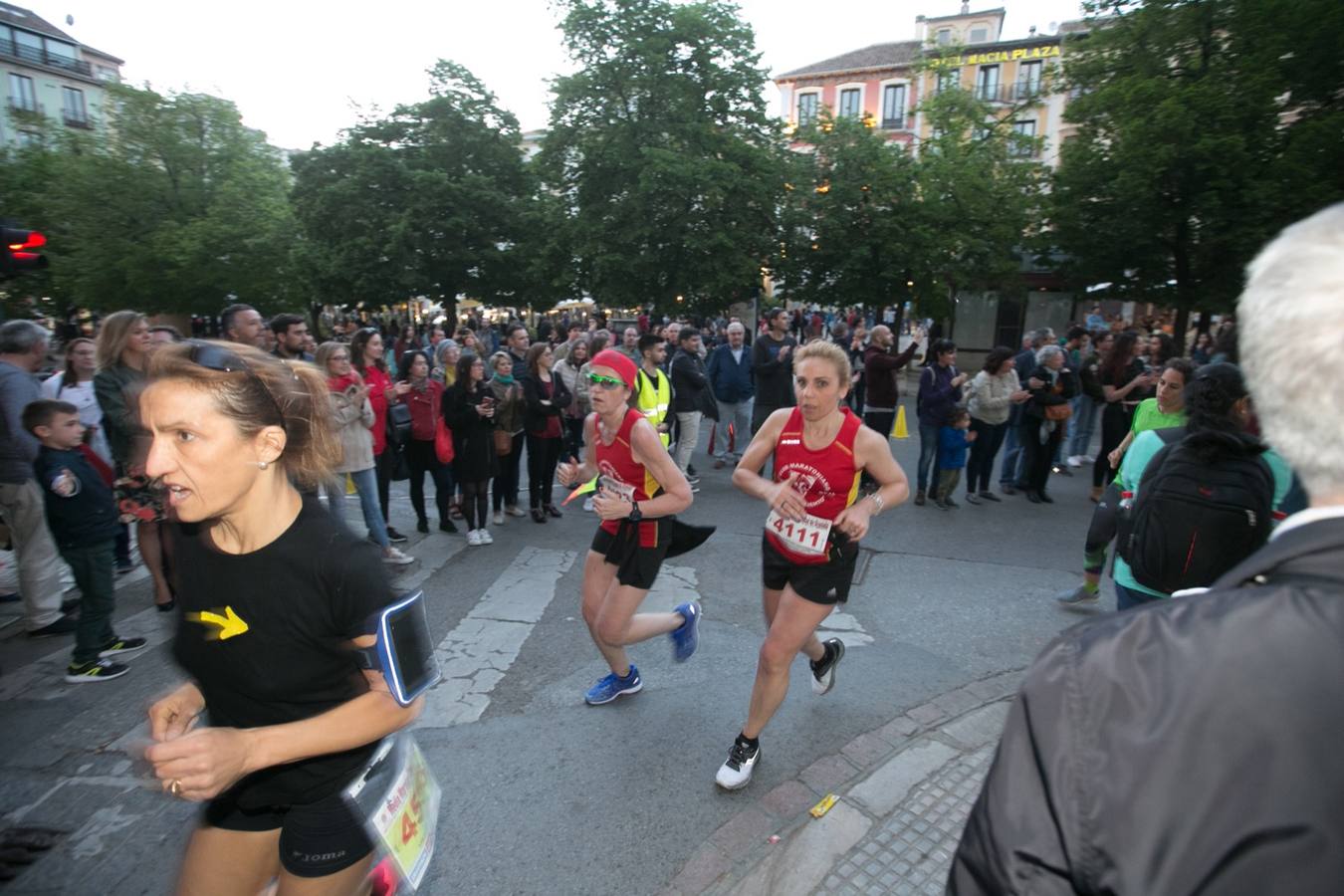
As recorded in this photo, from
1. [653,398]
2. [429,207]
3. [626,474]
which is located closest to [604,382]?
[626,474]

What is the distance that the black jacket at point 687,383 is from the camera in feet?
30.3

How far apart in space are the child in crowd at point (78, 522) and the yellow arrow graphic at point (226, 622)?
351 cm

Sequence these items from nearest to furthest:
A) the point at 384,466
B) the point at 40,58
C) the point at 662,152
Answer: the point at 384,466, the point at 662,152, the point at 40,58

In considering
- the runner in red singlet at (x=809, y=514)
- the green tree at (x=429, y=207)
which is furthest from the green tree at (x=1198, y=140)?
the green tree at (x=429, y=207)

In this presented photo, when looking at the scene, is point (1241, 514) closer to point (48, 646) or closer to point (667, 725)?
point (667, 725)

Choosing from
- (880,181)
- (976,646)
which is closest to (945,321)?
(880,181)

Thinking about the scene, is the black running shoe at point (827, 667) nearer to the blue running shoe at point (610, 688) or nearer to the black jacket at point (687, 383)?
the blue running shoe at point (610, 688)

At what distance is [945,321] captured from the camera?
23.8 meters

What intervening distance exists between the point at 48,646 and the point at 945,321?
23713mm

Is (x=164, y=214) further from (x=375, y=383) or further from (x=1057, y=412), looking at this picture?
(x=1057, y=412)

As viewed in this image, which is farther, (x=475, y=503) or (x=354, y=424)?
(x=475, y=503)

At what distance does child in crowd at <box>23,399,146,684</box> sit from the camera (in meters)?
4.29

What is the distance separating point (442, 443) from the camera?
690 centimetres

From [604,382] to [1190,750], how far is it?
10.3ft
